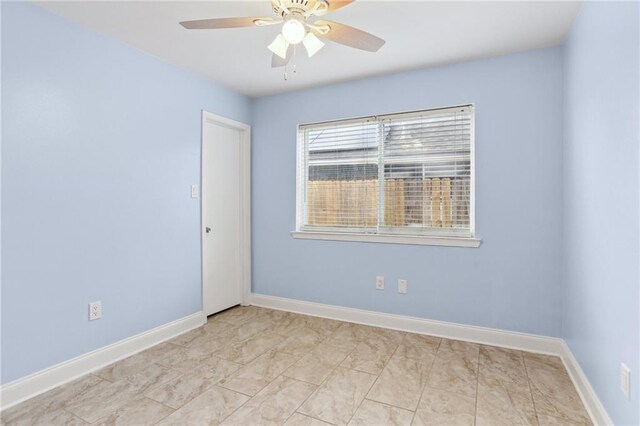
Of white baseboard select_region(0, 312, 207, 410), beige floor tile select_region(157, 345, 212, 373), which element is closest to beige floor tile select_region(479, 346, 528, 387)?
beige floor tile select_region(157, 345, 212, 373)

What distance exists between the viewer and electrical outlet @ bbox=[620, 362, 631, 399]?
1.43m

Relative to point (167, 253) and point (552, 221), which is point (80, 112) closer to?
point (167, 253)

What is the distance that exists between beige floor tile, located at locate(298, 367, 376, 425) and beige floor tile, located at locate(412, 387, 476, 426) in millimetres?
347

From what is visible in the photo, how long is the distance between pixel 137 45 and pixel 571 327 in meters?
3.77

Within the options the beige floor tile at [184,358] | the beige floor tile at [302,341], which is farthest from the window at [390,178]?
the beige floor tile at [184,358]

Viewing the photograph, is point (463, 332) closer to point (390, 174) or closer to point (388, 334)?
point (388, 334)

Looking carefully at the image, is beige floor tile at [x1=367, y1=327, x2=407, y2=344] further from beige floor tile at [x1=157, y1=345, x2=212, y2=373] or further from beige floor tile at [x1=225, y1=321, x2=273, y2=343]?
beige floor tile at [x1=157, y1=345, x2=212, y2=373]

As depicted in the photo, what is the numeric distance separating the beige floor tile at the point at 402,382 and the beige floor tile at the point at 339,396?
0.26 ft

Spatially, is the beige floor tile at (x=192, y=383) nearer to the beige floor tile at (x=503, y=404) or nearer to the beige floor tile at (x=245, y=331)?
the beige floor tile at (x=245, y=331)

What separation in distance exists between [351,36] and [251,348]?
2.37m

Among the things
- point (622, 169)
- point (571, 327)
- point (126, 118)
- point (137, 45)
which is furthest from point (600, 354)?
point (137, 45)

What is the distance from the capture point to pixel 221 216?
12.0 ft

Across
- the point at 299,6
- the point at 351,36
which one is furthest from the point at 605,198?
the point at 299,6

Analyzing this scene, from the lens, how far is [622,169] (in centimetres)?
151
